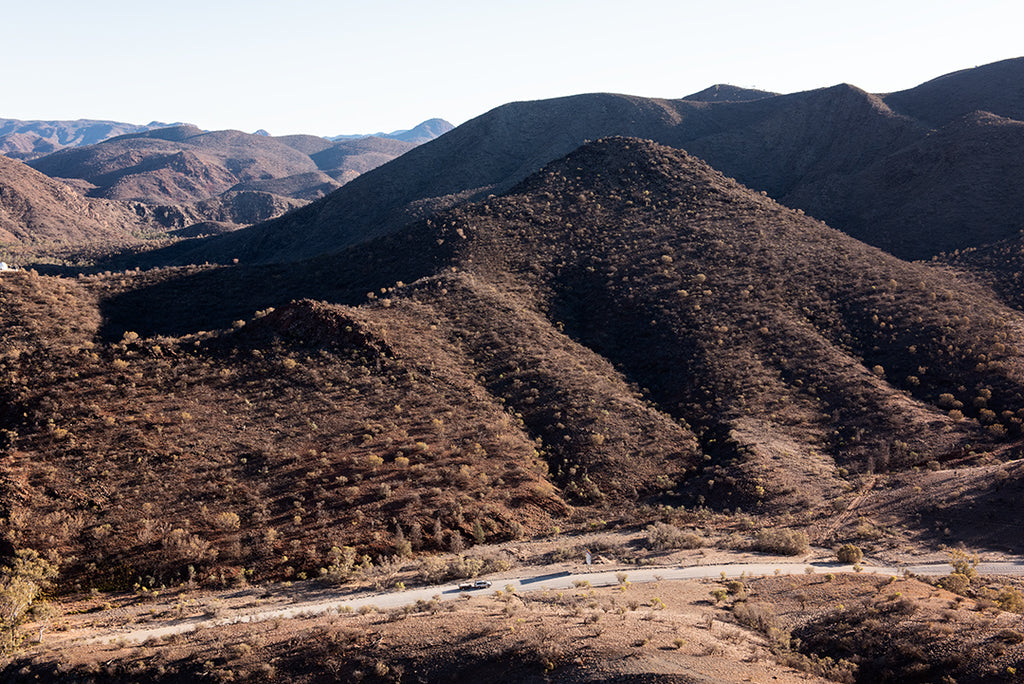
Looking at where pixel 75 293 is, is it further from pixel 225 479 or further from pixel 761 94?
pixel 761 94

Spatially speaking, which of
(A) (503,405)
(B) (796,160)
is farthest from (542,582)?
(B) (796,160)

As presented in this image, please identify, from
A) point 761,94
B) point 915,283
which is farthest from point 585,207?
point 761,94

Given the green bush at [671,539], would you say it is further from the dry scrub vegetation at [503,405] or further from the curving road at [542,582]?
the curving road at [542,582]

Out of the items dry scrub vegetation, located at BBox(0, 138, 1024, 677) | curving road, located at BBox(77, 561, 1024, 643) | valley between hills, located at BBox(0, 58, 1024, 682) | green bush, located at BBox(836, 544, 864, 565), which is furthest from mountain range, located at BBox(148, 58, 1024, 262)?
curving road, located at BBox(77, 561, 1024, 643)

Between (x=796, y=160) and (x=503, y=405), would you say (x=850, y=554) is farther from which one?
(x=796, y=160)

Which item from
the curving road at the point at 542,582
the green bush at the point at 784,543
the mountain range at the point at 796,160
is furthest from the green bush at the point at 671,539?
the mountain range at the point at 796,160
